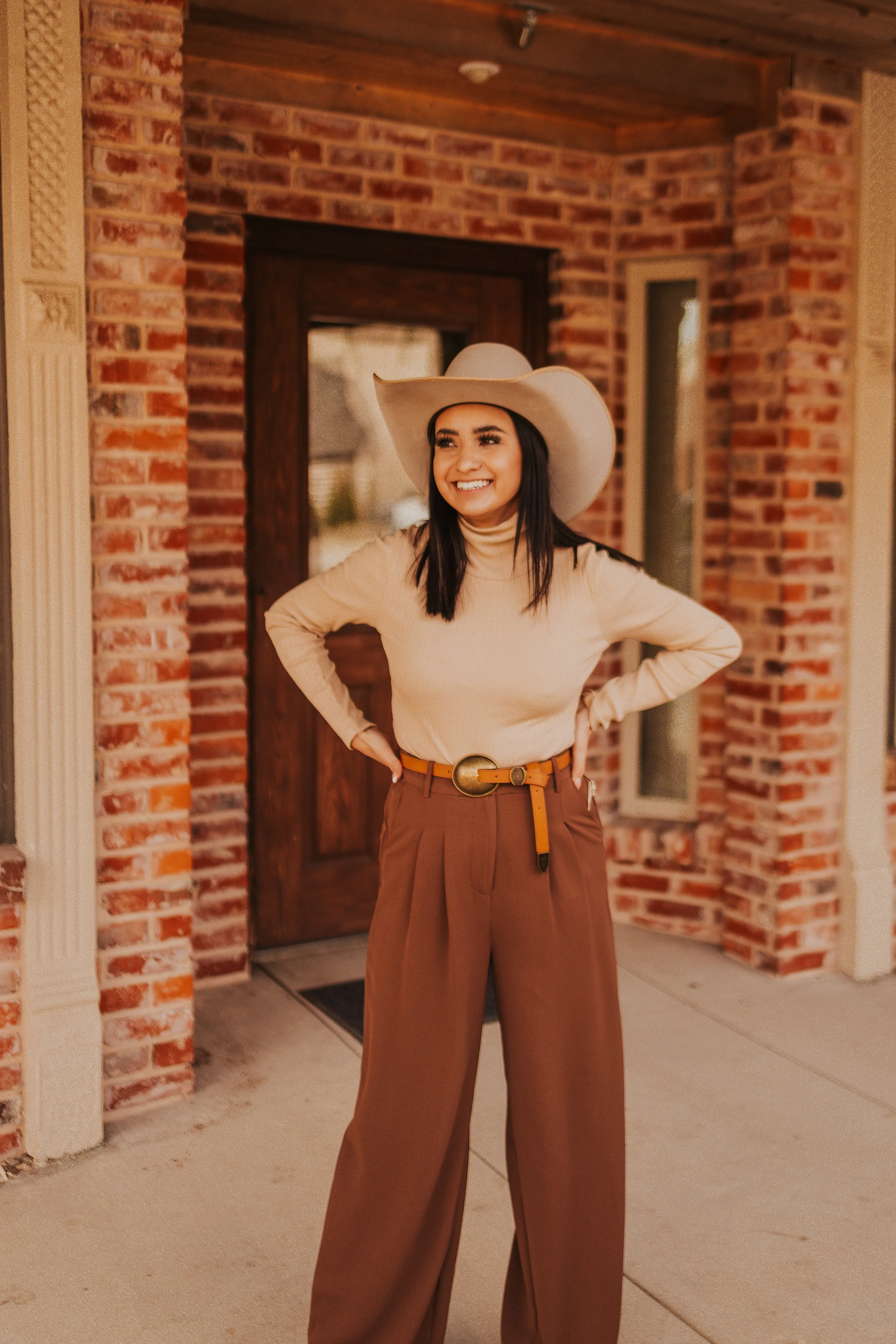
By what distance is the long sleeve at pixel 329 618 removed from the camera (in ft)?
7.56

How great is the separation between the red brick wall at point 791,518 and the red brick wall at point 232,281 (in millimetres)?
970

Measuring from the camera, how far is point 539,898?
213cm

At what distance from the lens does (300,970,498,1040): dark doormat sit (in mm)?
3818

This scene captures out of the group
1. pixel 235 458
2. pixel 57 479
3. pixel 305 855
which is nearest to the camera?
pixel 57 479

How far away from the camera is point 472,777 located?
84.3 inches

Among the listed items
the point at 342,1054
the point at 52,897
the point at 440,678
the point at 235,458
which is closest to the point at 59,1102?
the point at 52,897

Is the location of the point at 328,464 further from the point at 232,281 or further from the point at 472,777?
the point at 472,777

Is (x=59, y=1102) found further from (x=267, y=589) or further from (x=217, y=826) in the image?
(x=267, y=589)

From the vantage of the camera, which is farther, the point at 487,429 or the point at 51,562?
the point at 51,562

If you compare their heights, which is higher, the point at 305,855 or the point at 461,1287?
the point at 305,855

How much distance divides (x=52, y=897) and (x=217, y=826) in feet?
3.51

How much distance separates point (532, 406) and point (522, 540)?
23 cm

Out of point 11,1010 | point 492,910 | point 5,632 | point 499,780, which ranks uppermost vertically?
point 5,632

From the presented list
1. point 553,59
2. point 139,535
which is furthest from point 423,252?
point 139,535
